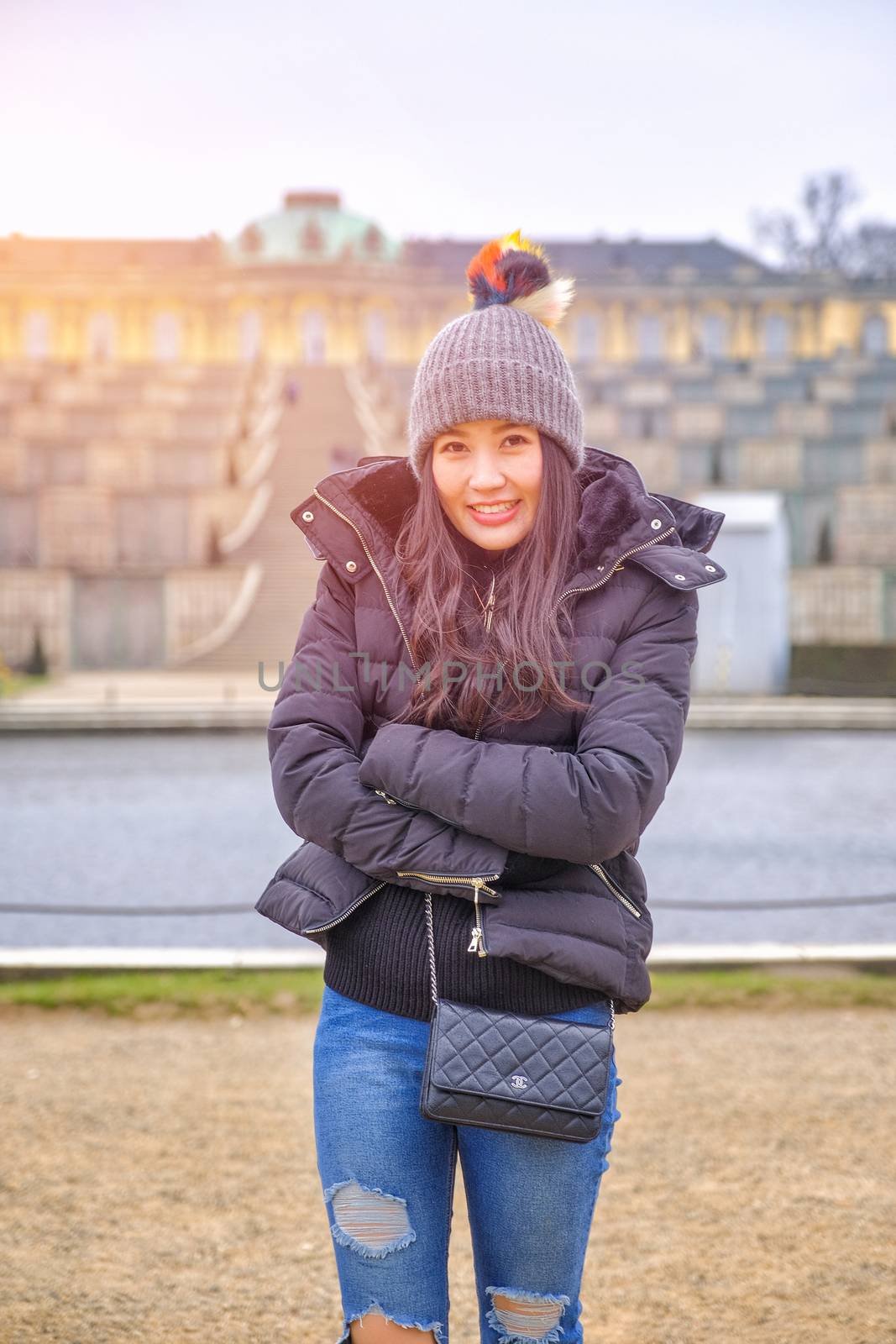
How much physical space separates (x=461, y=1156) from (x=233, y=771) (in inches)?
405

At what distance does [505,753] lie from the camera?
1837mm

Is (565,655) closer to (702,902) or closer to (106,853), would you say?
(702,902)

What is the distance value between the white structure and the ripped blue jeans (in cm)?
1674

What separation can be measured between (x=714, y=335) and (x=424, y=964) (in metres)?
68.0

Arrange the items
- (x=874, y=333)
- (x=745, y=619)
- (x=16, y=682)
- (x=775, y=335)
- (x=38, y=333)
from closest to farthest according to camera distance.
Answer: (x=745, y=619), (x=16, y=682), (x=38, y=333), (x=775, y=335), (x=874, y=333)

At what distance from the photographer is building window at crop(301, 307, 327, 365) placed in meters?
64.5

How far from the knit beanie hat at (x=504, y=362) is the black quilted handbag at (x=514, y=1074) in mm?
802

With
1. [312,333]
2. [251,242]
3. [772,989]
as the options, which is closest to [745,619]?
[772,989]

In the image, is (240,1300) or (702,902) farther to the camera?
(702,902)

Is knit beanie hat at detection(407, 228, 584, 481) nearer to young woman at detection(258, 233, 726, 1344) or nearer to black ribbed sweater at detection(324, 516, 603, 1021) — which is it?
young woman at detection(258, 233, 726, 1344)

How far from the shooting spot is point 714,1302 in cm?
288

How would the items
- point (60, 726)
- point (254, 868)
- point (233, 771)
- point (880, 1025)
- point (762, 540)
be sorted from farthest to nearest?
point (762, 540)
point (60, 726)
point (233, 771)
point (254, 868)
point (880, 1025)

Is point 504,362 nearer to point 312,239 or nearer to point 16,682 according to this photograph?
point 16,682

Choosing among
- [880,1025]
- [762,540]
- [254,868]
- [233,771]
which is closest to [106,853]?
[254,868]
